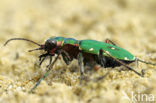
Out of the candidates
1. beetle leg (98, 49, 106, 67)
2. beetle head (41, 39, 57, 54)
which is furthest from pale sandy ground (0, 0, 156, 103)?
beetle head (41, 39, 57, 54)

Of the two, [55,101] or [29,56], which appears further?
[29,56]

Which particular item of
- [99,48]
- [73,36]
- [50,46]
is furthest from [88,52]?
[73,36]

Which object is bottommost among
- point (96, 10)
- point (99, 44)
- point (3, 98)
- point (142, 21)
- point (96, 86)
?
point (3, 98)

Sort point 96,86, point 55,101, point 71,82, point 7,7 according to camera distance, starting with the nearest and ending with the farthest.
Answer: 1. point 55,101
2. point 96,86
3. point 71,82
4. point 7,7

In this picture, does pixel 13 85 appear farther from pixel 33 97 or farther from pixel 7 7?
pixel 7 7

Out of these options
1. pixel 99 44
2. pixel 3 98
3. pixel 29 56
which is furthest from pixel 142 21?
pixel 3 98

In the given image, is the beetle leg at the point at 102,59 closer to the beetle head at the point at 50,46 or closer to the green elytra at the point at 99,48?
the green elytra at the point at 99,48

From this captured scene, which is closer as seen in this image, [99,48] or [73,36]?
[99,48]

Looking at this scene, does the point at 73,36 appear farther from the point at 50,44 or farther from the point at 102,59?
the point at 102,59

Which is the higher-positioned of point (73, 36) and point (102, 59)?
point (73, 36)
